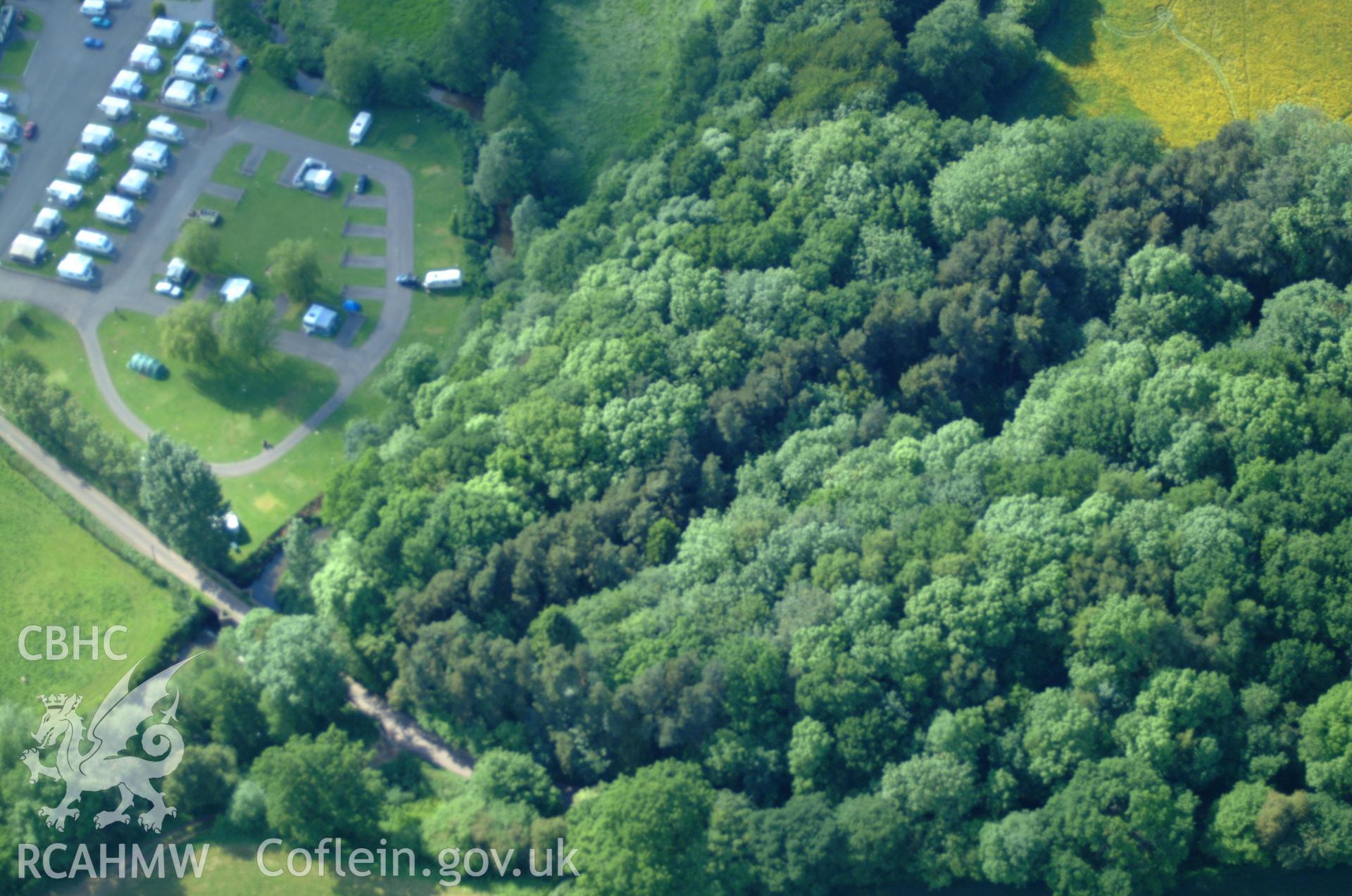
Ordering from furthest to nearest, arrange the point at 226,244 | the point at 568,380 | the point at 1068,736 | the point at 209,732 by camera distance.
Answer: the point at 226,244 < the point at 568,380 < the point at 209,732 < the point at 1068,736

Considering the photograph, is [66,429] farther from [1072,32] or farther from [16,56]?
[1072,32]

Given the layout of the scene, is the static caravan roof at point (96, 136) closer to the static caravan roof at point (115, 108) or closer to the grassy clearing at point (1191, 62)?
the static caravan roof at point (115, 108)

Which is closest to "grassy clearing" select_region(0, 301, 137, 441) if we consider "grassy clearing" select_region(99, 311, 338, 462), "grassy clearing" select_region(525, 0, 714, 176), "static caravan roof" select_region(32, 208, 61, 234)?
"grassy clearing" select_region(99, 311, 338, 462)

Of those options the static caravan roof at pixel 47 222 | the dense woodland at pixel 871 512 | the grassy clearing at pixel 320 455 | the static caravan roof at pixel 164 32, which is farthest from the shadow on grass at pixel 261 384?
the static caravan roof at pixel 164 32

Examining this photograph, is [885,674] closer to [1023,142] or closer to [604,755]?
[604,755]

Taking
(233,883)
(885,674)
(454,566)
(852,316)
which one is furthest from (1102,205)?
Result: (233,883)
